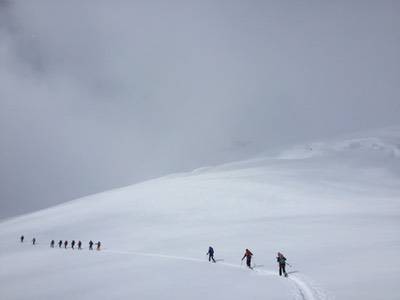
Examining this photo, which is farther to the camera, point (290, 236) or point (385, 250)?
point (290, 236)

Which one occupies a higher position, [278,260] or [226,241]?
[226,241]

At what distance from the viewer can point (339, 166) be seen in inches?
3184

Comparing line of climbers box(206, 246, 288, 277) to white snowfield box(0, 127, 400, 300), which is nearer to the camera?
white snowfield box(0, 127, 400, 300)

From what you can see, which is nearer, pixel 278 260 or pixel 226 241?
pixel 278 260

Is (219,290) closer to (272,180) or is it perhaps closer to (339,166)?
(272,180)

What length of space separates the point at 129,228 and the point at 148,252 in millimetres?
14266

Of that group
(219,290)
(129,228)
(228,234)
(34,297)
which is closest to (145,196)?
(129,228)

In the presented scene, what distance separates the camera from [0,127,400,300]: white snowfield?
56.4 feet

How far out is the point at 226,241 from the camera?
31.4 m

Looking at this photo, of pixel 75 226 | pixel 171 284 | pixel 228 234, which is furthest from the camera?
pixel 75 226

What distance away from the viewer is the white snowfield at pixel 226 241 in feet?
56.4

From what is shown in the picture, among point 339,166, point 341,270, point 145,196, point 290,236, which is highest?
point 339,166

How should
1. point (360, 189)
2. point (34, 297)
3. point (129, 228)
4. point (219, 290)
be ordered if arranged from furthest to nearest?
point (360, 189) → point (129, 228) → point (34, 297) → point (219, 290)

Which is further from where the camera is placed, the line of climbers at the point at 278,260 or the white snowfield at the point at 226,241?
the line of climbers at the point at 278,260
